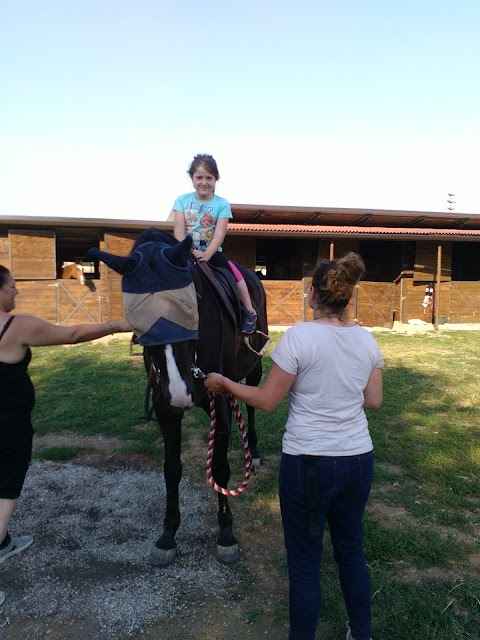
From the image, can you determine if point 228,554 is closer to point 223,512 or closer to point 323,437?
point 223,512

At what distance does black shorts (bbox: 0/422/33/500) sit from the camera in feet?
8.97

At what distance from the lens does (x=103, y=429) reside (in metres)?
5.60

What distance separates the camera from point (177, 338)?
89.0 inches

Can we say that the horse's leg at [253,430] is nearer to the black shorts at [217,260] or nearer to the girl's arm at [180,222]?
the black shorts at [217,260]

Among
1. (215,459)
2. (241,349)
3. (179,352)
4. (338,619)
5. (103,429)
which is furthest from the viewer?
(103,429)

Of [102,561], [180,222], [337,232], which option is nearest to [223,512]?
[102,561]

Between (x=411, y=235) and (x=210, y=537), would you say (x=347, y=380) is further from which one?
(x=411, y=235)

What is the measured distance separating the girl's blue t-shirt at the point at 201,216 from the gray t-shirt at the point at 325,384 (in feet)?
5.98

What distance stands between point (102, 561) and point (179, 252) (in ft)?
7.32

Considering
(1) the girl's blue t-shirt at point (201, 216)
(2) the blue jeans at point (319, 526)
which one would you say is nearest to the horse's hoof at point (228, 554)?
(2) the blue jeans at point (319, 526)

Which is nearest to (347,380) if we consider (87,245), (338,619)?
(338,619)

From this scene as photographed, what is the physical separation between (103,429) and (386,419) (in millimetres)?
3657

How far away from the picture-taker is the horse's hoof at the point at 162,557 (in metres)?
3.02

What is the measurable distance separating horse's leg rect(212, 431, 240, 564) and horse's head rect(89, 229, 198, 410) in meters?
1.10
